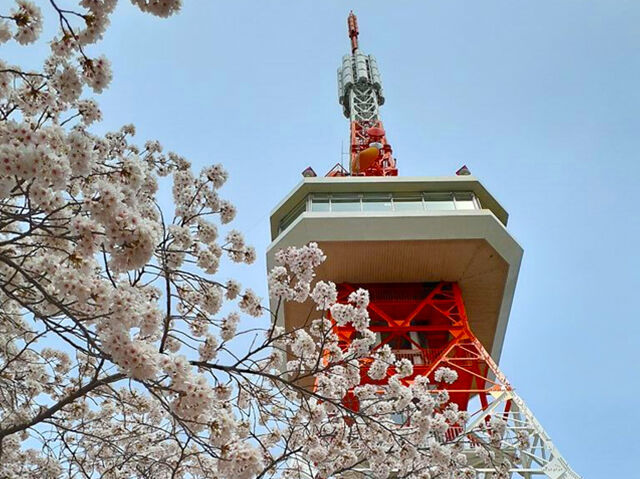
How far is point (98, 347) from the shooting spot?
9.60ft

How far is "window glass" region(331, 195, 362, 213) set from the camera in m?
16.0

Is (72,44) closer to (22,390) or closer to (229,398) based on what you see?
(229,398)

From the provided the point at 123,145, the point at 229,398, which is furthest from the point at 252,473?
the point at 123,145

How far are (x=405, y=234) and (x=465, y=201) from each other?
2394 mm

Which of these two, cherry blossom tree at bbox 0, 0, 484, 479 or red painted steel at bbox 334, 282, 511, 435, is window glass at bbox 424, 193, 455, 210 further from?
cherry blossom tree at bbox 0, 0, 484, 479

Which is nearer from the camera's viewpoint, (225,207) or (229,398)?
(229,398)

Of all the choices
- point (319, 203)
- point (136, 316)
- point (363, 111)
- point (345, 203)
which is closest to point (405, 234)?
point (345, 203)

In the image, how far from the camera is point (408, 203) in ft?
52.7

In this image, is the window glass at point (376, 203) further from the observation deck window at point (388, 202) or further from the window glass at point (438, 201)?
the window glass at point (438, 201)

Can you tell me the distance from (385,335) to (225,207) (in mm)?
12692

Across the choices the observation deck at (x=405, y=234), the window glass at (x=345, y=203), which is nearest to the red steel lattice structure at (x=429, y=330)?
the observation deck at (x=405, y=234)

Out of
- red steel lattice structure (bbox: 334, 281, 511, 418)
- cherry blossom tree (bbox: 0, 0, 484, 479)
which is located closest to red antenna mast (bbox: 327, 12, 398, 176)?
red steel lattice structure (bbox: 334, 281, 511, 418)

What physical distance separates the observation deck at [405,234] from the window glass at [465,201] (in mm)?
28

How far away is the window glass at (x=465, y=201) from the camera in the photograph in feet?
52.7
